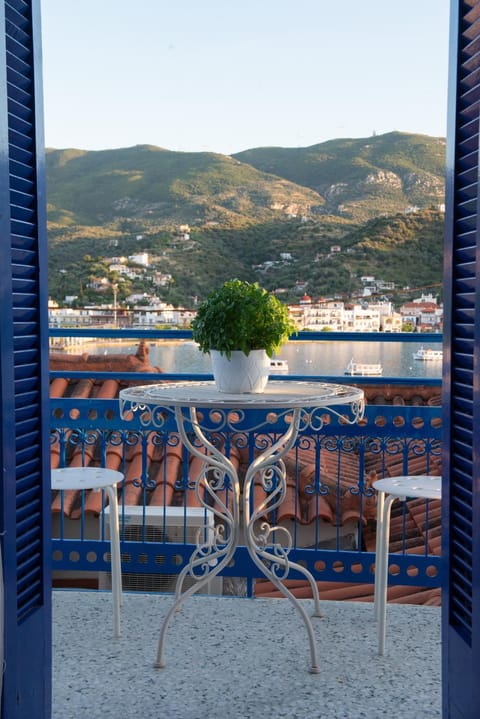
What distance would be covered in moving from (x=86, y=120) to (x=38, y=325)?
668 inches

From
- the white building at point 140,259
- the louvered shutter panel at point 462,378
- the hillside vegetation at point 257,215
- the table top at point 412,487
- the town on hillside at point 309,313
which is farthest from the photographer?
the white building at point 140,259

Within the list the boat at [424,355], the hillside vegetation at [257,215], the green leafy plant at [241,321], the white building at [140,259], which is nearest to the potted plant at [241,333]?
the green leafy plant at [241,321]

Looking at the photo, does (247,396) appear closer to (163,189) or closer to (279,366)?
(279,366)

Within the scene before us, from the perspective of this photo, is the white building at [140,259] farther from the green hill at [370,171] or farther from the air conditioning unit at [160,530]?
the air conditioning unit at [160,530]

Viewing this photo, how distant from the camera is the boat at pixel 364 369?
301 centimetres

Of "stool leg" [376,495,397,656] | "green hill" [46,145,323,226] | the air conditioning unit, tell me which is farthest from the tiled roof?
"green hill" [46,145,323,226]

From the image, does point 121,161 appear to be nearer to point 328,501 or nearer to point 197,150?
point 197,150

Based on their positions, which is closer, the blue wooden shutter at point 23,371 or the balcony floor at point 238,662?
the blue wooden shutter at point 23,371

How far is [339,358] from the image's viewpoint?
332 centimetres

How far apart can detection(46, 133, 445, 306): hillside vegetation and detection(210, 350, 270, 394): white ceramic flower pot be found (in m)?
8.06

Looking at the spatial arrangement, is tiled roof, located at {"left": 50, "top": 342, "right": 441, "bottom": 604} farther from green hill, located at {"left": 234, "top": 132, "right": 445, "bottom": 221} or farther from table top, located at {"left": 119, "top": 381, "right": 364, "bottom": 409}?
green hill, located at {"left": 234, "top": 132, "right": 445, "bottom": 221}

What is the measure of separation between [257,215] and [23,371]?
11.8m

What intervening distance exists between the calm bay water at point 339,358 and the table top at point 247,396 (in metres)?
0.54

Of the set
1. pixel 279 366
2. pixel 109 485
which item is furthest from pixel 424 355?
pixel 109 485
